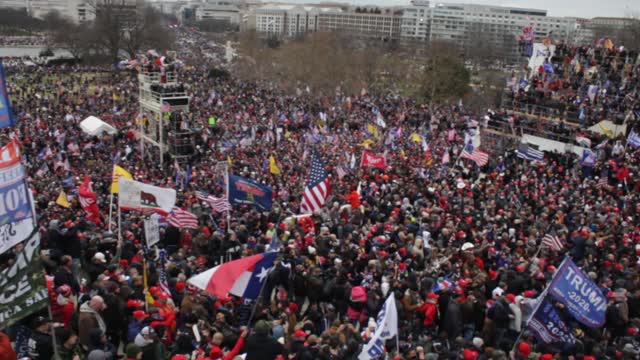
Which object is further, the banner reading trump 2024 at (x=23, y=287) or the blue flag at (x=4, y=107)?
the blue flag at (x=4, y=107)

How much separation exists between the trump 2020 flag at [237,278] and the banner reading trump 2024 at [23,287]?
7.23 feet

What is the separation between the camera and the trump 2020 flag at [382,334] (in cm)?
782

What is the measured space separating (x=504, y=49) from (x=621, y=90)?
71780 mm

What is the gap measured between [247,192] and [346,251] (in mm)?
3517

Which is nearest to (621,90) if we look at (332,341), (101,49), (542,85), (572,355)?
(542,85)

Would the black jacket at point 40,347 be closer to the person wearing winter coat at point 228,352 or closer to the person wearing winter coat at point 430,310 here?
the person wearing winter coat at point 228,352

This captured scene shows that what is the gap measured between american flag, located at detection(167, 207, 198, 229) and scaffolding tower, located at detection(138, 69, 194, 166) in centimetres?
1211

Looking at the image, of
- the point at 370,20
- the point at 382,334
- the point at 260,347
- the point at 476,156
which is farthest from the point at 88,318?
the point at 370,20

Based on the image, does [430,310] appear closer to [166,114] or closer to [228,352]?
[228,352]

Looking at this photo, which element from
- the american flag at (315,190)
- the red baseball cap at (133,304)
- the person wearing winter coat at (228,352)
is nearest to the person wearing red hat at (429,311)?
the person wearing winter coat at (228,352)

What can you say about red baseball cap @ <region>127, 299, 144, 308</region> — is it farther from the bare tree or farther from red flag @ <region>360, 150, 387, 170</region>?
the bare tree

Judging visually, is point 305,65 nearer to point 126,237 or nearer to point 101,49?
point 101,49

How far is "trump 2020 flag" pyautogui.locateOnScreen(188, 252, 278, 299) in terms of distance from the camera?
27.8 ft

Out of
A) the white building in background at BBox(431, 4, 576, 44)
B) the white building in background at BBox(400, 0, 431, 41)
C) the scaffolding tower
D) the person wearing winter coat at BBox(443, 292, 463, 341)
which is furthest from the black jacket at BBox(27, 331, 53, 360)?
the white building in background at BBox(400, 0, 431, 41)
